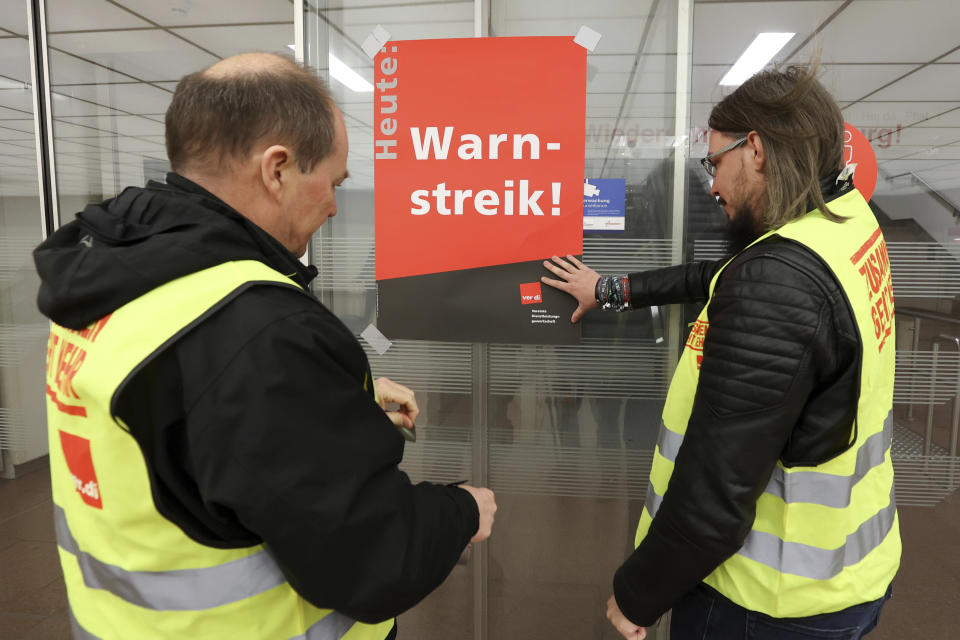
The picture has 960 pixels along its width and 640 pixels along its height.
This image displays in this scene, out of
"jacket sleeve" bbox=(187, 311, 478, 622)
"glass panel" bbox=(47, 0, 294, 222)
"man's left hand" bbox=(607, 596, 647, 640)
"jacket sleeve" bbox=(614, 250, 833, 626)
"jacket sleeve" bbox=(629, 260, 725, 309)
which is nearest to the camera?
"jacket sleeve" bbox=(187, 311, 478, 622)

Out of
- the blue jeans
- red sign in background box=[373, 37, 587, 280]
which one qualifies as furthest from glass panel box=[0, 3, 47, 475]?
the blue jeans

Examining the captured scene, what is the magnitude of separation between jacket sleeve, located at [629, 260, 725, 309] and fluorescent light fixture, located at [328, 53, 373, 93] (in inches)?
49.8

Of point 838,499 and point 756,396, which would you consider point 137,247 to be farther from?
point 838,499

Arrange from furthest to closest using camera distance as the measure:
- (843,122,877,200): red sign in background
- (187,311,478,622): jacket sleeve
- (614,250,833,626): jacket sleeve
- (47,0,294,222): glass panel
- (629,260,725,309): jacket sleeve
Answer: (47,0,294,222): glass panel
(843,122,877,200): red sign in background
(629,260,725,309): jacket sleeve
(614,250,833,626): jacket sleeve
(187,311,478,622): jacket sleeve

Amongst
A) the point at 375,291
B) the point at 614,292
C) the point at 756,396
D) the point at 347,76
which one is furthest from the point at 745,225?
the point at 347,76

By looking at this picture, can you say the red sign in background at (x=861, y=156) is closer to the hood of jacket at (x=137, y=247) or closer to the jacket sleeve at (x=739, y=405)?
the jacket sleeve at (x=739, y=405)

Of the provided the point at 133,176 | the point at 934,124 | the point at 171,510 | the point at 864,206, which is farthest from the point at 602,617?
the point at 133,176

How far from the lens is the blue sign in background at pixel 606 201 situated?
2.14 metres

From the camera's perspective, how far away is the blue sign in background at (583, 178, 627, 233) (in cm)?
214

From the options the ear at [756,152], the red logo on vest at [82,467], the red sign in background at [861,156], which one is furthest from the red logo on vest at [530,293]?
the red logo on vest at [82,467]

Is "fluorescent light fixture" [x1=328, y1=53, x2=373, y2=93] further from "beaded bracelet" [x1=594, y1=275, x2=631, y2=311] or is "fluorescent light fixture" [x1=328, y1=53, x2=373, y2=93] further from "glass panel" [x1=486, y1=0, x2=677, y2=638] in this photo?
"beaded bracelet" [x1=594, y1=275, x2=631, y2=311]

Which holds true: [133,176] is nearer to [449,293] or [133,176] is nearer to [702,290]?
[449,293]

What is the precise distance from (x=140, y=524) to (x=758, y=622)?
115 centimetres

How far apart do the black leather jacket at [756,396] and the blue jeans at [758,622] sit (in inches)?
4.8
